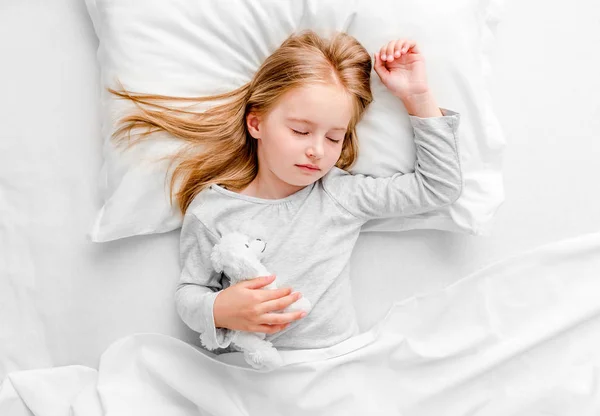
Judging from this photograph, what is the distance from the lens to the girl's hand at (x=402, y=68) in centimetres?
117

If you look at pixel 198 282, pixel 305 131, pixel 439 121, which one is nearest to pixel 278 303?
pixel 198 282

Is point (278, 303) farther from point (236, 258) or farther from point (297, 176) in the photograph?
point (297, 176)

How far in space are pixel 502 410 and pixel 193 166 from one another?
0.71 meters

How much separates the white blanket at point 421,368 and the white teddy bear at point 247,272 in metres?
0.07

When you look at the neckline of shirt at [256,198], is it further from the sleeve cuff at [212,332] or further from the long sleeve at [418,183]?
the sleeve cuff at [212,332]

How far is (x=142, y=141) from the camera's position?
123cm

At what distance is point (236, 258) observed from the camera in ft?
3.68

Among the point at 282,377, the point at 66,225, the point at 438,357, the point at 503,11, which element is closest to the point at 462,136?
the point at 503,11

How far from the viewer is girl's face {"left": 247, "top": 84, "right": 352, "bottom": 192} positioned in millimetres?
1119

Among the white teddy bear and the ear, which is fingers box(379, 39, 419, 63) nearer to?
the ear

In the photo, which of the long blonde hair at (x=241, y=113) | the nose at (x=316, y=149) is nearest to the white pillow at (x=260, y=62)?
the long blonde hair at (x=241, y=113)

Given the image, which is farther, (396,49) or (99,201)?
(99,201)

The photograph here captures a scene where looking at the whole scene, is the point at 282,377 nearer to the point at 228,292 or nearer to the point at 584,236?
the point at 228,292

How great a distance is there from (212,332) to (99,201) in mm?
359
